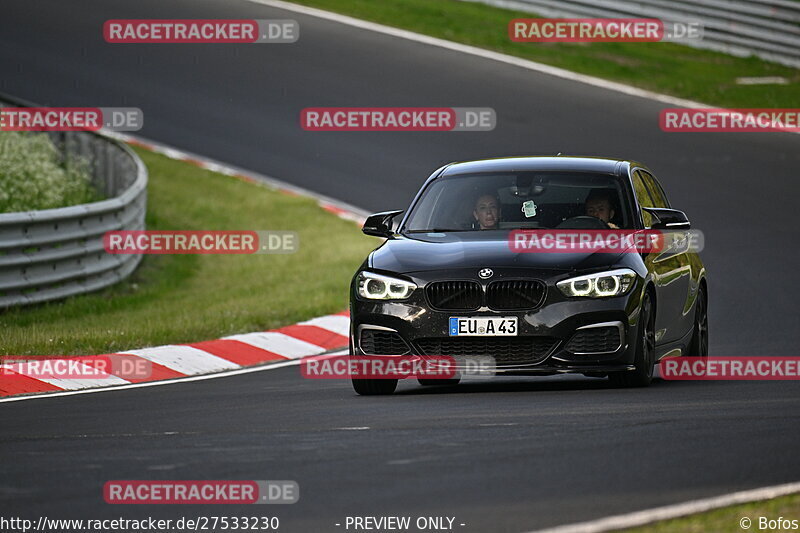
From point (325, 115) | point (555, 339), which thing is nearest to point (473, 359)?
point (555, 339)

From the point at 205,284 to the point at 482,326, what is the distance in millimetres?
8704

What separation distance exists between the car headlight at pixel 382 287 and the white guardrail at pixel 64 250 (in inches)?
210

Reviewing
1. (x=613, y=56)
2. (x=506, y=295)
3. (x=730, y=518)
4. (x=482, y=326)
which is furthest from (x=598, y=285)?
(x=613, y=56)

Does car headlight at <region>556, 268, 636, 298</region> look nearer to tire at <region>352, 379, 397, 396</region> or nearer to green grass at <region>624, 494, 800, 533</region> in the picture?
tire at <region>352, 379, 397, 396</region>

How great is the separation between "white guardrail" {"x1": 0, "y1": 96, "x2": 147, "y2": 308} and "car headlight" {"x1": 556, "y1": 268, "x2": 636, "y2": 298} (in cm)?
646

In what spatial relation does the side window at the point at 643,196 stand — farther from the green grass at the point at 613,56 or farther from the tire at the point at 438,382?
the green grass at the point at 613,56

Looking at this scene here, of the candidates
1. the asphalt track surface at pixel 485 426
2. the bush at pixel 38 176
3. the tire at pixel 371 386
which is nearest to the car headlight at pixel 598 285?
the asphalt track surface at pixel 485 426

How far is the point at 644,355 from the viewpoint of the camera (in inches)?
392

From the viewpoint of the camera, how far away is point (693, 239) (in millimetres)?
12430

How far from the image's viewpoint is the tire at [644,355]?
32.5ft

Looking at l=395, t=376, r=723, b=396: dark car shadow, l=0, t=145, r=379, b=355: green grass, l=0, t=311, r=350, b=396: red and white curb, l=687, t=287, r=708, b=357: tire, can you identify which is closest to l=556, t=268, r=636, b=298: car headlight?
l=395, t=376, r=723, b=396: dark car shadow

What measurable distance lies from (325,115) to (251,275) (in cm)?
785

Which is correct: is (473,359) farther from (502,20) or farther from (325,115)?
(502,20)

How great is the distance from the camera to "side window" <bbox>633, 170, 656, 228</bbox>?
35.9 feet
